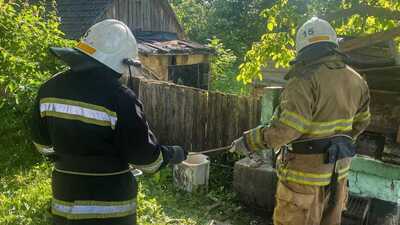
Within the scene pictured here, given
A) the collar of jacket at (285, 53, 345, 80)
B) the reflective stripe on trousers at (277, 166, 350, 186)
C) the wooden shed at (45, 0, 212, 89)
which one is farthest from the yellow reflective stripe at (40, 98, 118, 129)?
the wooden shed at (45, 0, 212, 89)

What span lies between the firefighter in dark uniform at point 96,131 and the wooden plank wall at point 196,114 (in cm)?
402

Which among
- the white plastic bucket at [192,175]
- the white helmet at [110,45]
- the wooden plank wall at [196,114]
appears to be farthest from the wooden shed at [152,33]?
the white helmet at [110,45]

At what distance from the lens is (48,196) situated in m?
4.80

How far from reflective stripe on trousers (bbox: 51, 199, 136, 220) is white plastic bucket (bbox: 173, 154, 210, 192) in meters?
3.11

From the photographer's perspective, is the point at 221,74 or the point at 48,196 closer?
the point at 48,196

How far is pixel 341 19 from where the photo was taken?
5219 millimetres

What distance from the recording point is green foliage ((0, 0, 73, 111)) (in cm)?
592

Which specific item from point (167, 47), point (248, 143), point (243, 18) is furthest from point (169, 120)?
point (243, 18)

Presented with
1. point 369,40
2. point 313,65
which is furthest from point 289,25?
point 313,65

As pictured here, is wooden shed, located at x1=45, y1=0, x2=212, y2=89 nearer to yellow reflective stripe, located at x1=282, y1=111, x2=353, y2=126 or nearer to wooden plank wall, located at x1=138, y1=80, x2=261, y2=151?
wooden plank wall, located at x1=138, y1=80, x2=261, y2=151

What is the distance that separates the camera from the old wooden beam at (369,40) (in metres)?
4.31

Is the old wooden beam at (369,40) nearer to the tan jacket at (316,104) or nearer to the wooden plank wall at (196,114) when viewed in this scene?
the tan jacket at (316,104)

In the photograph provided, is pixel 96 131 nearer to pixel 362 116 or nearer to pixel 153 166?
pixel 153 166

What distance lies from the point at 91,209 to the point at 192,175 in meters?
3.23
